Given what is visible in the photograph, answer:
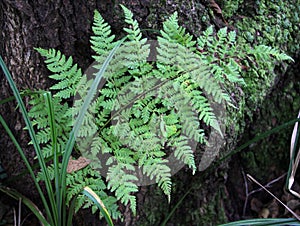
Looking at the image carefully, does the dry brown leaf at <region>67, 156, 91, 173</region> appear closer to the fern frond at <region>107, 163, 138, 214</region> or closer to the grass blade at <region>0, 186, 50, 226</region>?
the fern frond at <region>107, 163, 138, 214</region>

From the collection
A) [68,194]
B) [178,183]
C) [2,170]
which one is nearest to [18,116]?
[2,170]

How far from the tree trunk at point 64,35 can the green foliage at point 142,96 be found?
98 millimetres

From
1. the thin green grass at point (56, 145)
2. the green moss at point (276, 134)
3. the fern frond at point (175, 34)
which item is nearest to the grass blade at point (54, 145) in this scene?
the thin green grass at point (56, 145)

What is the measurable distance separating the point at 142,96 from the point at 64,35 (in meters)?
0.41

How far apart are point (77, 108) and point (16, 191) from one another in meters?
0.59

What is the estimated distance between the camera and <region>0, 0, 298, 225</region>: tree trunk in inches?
58.6

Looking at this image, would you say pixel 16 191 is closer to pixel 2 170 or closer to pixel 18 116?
pixel 2 170

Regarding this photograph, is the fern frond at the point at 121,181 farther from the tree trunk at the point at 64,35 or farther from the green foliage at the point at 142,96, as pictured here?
the tree trunk at the point at 64,35

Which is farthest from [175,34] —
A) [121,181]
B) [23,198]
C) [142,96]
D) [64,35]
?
[23,198]

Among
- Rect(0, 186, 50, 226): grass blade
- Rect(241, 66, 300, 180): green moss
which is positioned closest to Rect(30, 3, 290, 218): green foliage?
Rect(0, 186, 50, 226): grass blade

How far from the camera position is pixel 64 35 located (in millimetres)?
1517

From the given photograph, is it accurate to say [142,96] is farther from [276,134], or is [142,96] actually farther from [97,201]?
[276,134]

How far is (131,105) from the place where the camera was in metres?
1.46

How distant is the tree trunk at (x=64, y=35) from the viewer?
4.88 feet
